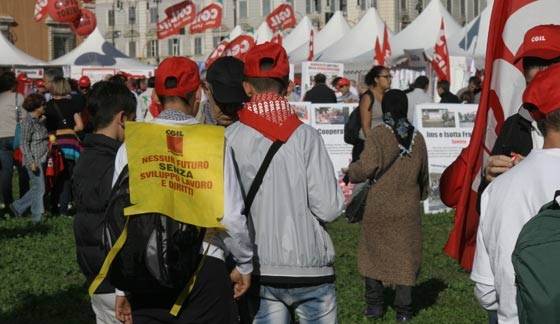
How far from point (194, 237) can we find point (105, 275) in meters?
0.40

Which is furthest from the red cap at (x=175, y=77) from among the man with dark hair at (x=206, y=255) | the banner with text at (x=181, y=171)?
the banner with text at (x=181, y=171)

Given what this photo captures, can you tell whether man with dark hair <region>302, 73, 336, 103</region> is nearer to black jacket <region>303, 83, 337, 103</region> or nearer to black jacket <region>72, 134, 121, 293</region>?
black jacket <region>303, 83, 337, 103</region>

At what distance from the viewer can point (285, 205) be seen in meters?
5.05

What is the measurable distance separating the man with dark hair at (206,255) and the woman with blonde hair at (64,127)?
411 inches

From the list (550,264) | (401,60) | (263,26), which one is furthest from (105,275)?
(263,26)

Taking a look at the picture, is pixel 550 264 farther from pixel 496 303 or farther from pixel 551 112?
pixel 496 303

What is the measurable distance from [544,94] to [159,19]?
308ft

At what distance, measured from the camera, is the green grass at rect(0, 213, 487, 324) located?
9.00 meters

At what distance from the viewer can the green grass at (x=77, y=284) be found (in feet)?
29.5

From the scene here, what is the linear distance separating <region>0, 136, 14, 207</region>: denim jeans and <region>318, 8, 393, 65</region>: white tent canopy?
18.2 metres

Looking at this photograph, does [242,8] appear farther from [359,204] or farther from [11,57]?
[359,204]

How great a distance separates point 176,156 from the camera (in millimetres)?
4578

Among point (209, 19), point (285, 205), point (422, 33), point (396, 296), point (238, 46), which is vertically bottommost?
point (396, 296)

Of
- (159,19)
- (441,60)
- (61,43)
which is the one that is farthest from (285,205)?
(159,19)
